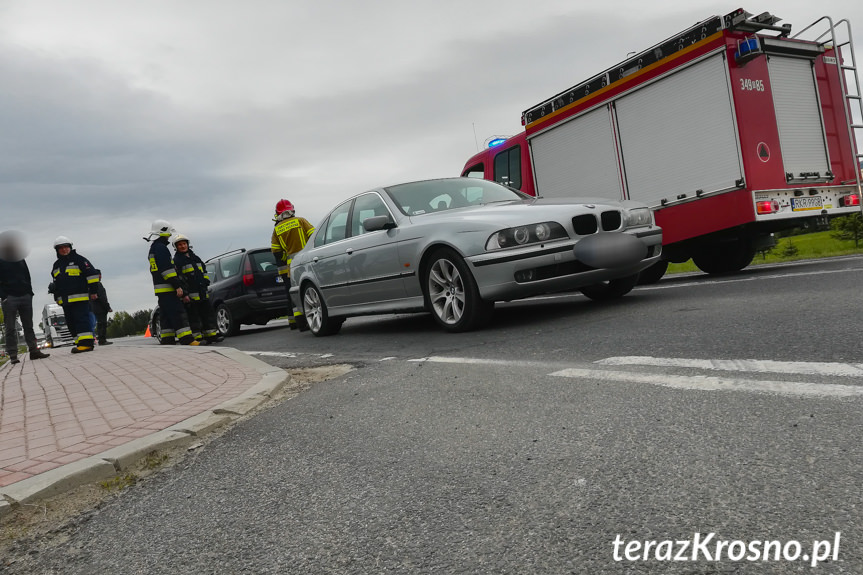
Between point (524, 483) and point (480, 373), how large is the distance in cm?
218

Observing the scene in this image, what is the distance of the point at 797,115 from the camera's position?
9.42 m

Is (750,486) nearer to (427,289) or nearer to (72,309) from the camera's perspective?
(427,289)

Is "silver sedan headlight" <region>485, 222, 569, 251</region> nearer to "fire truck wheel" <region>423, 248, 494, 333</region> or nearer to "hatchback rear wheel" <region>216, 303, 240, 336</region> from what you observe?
"fire truck wheel" <region>423, 248, 494, 333</region>

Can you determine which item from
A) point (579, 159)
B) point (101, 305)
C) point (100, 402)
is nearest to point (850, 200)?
point (579, 159)

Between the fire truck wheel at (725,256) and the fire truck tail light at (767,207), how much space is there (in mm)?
1323

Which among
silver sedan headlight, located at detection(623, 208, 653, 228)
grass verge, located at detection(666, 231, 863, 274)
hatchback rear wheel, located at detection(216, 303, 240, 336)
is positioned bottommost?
grass verge, located at detection(666, 231, 863, 274)

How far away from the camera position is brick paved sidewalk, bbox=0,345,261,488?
12.7 feet

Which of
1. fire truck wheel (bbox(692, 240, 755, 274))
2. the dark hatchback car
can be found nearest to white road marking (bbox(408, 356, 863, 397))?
fire truck wheel (bbox(692, 240, 755, 274))

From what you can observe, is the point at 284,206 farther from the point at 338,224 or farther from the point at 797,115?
the point at 797,115

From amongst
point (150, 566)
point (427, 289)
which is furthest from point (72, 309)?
point (150, 566)

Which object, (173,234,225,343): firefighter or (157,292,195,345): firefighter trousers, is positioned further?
(173,234,225,343): firefighter

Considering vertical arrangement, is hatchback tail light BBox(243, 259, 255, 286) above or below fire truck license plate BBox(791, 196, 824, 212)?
above

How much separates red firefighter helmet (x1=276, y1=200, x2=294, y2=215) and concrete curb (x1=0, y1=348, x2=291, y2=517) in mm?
6177

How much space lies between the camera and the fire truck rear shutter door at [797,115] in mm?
9164
